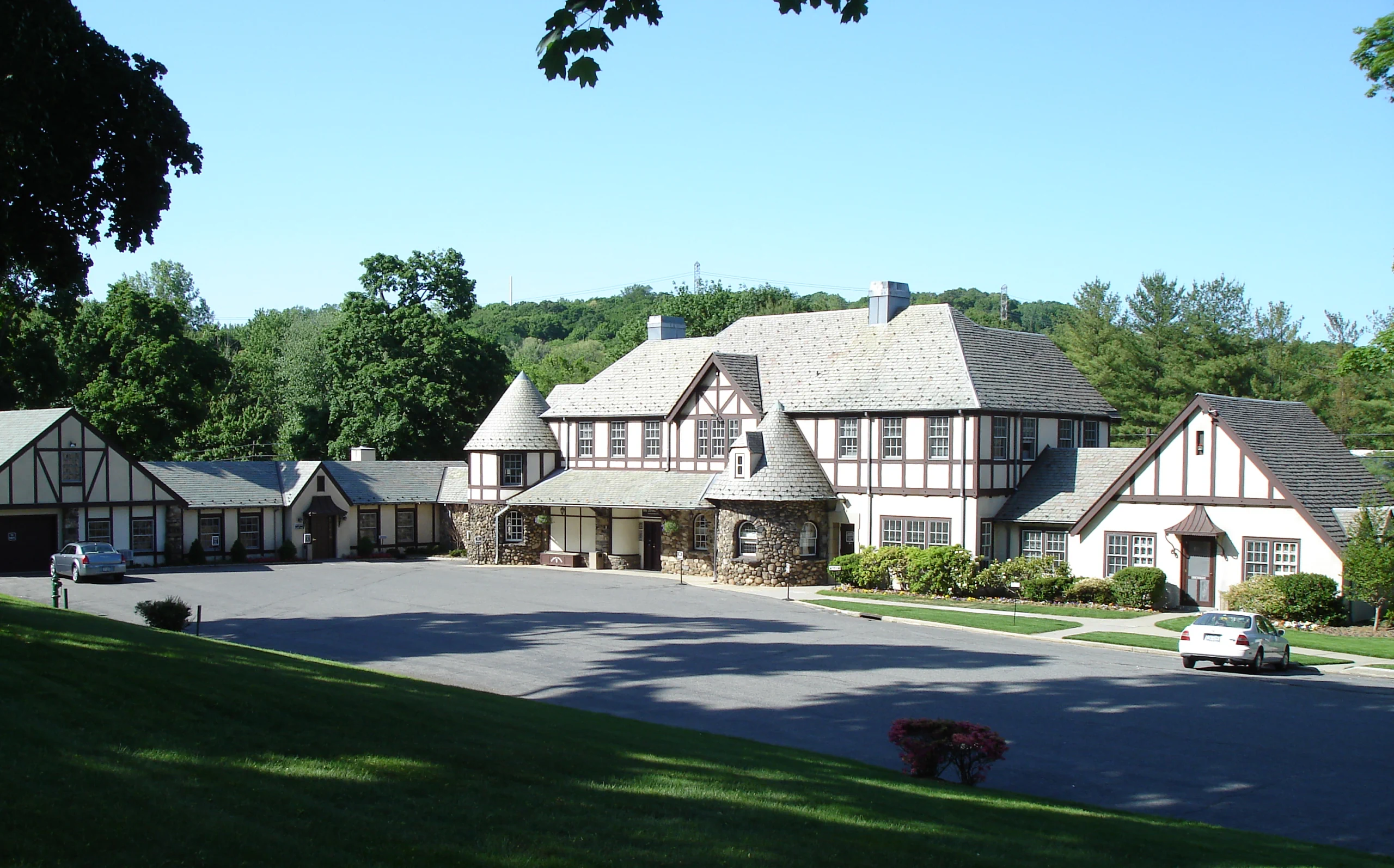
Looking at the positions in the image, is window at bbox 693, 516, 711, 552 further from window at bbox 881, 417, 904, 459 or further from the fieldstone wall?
window at bbox 881, 417, 904, 459

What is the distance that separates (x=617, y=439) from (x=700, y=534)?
666cm

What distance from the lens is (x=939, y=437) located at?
38969mm

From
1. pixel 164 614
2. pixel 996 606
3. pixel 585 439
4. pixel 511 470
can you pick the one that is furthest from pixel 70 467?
pixel 996 606

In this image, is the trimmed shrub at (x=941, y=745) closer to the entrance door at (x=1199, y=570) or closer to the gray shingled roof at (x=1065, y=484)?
the entrance door at (x=1199, y=570)

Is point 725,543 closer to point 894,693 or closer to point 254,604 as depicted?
point 254,604

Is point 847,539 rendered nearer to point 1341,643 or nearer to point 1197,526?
point 1197,526

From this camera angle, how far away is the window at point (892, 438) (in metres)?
39.9

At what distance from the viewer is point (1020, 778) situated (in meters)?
15.2

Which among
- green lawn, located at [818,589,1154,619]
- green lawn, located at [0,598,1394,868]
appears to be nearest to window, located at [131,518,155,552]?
green lawn, located at [818,589,1154,619]

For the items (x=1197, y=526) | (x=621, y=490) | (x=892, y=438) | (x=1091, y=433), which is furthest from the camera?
(x=621, y=490)

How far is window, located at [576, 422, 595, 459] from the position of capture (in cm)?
4950

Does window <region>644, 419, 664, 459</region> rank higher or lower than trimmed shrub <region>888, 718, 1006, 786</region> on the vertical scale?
higher

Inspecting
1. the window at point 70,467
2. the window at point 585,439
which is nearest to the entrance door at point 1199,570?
the window at point 585,439

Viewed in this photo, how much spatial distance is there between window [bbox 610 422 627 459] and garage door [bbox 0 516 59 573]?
21609 millimetres
